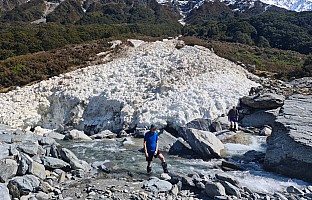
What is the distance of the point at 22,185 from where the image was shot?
30.3 ft

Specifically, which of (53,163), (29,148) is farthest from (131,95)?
(53,163)

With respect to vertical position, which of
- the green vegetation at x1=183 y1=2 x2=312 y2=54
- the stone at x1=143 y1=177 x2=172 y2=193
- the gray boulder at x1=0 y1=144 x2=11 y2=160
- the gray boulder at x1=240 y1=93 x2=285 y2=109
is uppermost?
the green vegetation at x1=183 y1=2 x2=312 y2=54

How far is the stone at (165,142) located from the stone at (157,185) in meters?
5.30

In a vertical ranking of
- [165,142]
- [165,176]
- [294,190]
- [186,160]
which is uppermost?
[165,176]

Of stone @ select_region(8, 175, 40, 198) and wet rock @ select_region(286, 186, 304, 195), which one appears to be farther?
wet rock @ select_region(286, 186, 304, 195)

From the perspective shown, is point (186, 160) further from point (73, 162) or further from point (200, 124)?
point (200, 124)

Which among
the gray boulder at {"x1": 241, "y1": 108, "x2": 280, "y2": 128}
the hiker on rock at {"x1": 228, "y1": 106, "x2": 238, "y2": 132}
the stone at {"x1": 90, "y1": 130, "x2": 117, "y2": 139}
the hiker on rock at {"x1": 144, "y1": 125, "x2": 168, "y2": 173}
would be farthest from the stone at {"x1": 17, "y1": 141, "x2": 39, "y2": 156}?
the gray boulder at {"x1": 241, "y1": 108, "x2": 280, "y2": 128}

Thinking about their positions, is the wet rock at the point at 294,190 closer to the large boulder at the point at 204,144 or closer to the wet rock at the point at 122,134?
the large boulder at the point at 204,144

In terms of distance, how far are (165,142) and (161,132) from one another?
5.46 ft

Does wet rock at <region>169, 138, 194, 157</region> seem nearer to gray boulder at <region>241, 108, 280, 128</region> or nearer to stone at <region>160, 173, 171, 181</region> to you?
stone at <region>160, 173, 171, 181</region>

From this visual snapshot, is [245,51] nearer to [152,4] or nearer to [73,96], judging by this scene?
[73,96]

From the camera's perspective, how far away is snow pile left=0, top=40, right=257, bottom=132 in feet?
67.1

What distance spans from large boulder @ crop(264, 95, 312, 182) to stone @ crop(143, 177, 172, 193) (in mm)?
4646

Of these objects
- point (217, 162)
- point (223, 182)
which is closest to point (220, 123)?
point (217, 162)
